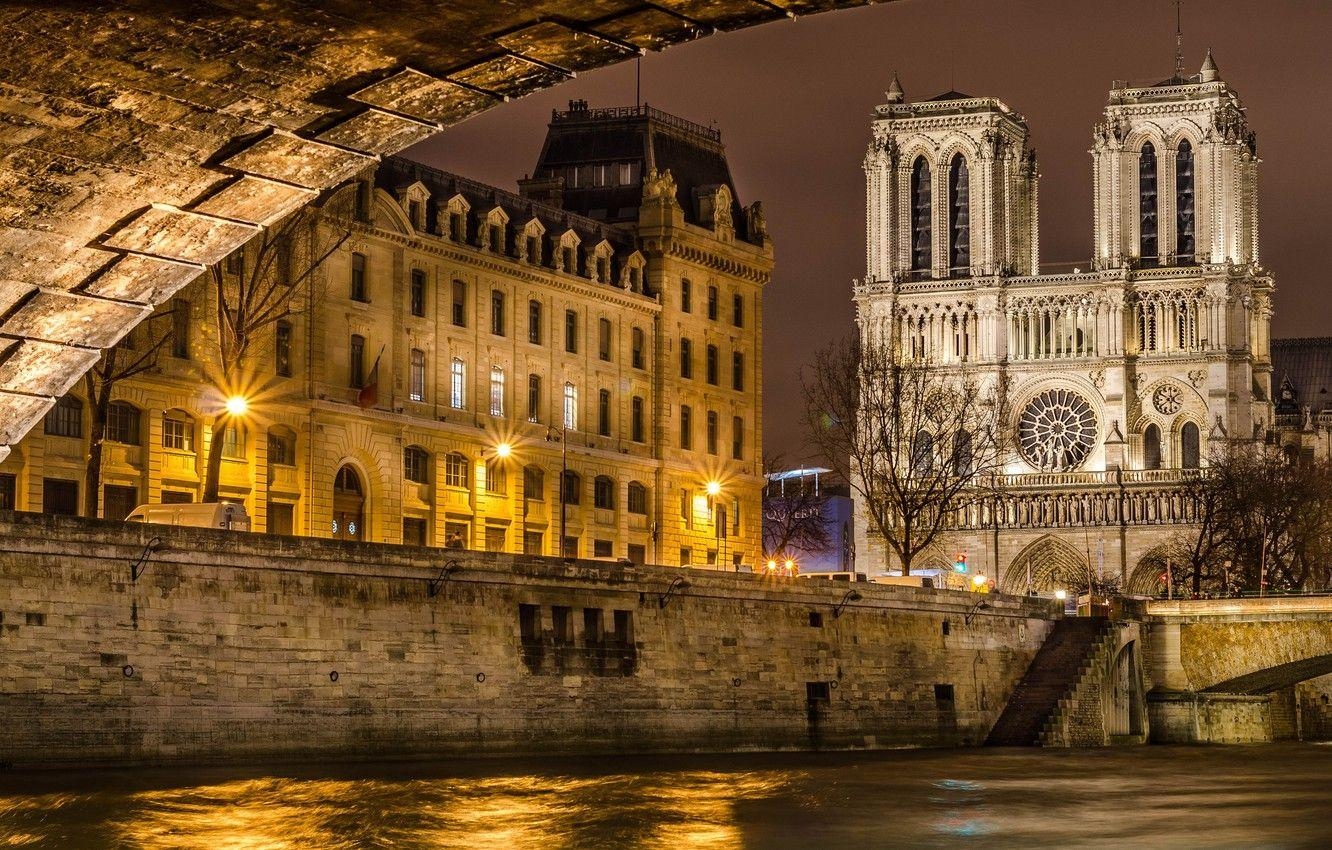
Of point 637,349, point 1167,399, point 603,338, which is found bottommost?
point 637,349

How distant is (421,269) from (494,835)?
41101 mm

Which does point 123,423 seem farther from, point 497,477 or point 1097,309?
point 1097,309

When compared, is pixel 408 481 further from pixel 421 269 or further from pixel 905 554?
pixel 905 554

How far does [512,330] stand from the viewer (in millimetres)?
80375

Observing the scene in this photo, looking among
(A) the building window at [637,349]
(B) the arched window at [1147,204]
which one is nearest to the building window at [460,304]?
(A) the building window at [637,349]

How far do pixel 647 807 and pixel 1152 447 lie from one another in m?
114

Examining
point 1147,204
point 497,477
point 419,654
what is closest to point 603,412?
point 497,477

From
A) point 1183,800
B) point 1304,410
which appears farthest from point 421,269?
point 1304,410

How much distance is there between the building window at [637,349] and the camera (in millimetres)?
87562

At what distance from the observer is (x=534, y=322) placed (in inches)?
3228

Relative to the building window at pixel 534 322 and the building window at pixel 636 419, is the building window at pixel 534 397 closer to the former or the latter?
the building window at pixel 534 322

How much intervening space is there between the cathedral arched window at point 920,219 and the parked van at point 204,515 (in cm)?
10693

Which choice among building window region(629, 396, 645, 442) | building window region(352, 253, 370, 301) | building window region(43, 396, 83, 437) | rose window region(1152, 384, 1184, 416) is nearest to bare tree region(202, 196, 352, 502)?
building window region(352, 253, 370, 301)

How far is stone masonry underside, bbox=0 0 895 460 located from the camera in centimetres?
659
